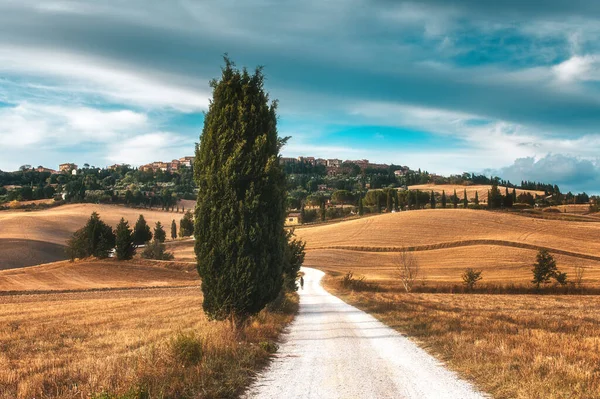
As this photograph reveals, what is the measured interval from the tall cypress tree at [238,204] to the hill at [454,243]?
165ft

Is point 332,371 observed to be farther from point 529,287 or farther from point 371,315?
point 529,287

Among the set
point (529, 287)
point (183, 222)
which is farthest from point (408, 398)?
point (183, 222)

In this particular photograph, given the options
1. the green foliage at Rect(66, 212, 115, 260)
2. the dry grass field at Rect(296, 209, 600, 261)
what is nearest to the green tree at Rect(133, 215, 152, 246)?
the green foliage at Rect(66, 212, 115, 260)

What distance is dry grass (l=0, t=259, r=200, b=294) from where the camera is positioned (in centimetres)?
5766

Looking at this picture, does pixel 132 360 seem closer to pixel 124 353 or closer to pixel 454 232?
pixel 124 353

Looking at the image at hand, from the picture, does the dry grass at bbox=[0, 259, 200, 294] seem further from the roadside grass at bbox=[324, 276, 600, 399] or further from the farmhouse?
the farmhouse

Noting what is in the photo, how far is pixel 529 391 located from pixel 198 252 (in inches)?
405

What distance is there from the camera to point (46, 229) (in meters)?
123

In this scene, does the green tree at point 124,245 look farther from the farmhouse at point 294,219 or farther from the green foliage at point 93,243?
the farmhouse at point 294,219

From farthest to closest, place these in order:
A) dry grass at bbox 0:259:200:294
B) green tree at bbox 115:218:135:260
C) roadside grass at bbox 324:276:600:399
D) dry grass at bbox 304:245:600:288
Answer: green tree at bbox 115:218:135:260 < dry grass at bbox 304:245:600:288 < dry grass at bbox 0:259:200:294 < roadside grass at bbox 324:276:600:399

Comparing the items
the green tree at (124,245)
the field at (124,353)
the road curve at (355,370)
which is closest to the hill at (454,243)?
the green tree at (124,245)

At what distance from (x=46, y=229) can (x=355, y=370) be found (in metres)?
130

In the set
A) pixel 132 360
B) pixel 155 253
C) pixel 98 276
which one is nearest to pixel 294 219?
pixel 155 253

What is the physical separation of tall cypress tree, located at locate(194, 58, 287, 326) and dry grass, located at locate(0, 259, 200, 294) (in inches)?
1828
